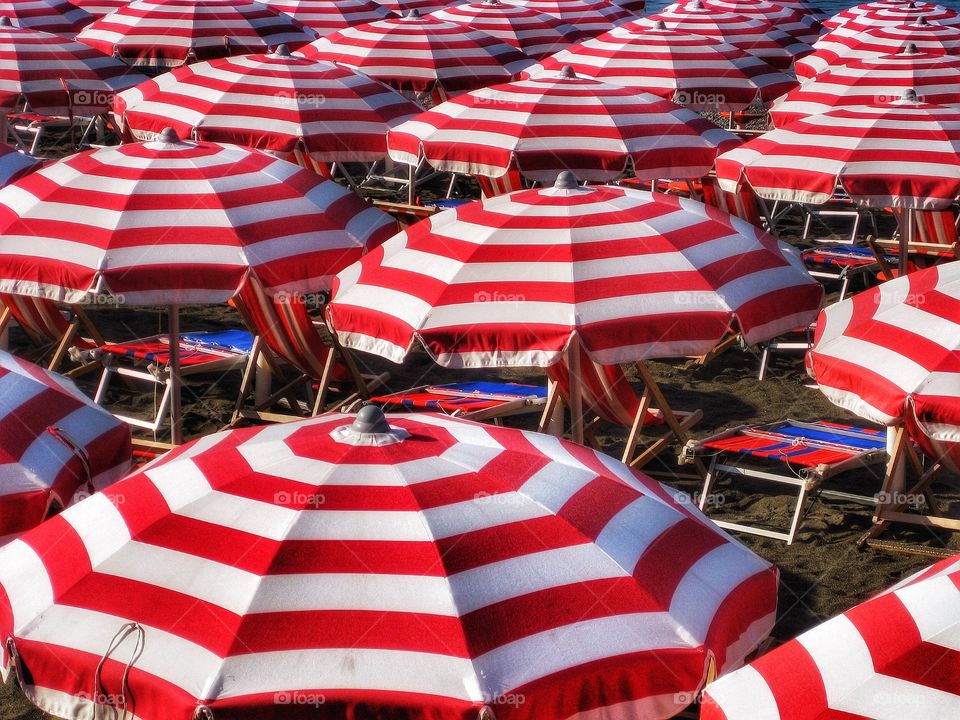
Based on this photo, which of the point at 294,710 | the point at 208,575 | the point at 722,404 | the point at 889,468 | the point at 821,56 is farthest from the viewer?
the point at 821,56

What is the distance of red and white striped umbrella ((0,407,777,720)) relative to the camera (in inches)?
114

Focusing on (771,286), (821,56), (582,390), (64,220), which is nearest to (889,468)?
(771,286)

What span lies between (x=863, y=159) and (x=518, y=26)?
24.9 ft

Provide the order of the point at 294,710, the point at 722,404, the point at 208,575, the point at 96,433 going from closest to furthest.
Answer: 1. the point at 294,710
2. the point at 208,575
3. the point at 96,433
4. the point at 722,404

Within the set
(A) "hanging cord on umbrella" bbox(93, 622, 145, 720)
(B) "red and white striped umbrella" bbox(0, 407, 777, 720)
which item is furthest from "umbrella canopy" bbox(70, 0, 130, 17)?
(A) "hanging cord on umbrella" bbox(93, 622, 145, 720)

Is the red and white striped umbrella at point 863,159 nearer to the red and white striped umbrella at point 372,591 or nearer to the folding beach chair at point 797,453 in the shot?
the folding beach chair at point 797,453

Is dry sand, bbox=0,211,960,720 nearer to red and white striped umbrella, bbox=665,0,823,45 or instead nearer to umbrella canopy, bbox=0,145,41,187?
umbrella canopy, bbox=0,145,41,187

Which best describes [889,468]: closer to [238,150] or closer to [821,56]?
[238,150]

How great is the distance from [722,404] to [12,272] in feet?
13.1

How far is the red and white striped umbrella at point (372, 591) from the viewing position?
9.47 ft

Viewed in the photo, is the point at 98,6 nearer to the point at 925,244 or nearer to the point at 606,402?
the point at 925,244

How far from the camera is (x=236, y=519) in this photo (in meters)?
3.17

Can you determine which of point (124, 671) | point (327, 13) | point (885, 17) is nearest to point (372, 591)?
point (124, 671)

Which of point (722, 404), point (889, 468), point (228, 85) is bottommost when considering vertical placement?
point (722, 404)
